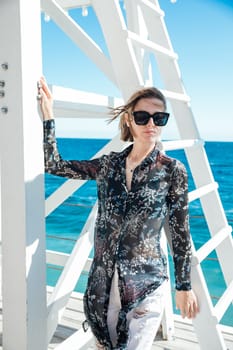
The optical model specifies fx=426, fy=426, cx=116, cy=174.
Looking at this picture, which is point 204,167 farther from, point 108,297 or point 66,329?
point 66,329

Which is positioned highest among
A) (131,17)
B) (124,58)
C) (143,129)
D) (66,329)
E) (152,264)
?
(131,17)

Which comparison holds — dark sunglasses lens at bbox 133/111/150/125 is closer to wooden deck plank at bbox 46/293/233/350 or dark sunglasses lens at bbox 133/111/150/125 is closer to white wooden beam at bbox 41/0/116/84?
white wooden beam at bbox 41/0/116/84

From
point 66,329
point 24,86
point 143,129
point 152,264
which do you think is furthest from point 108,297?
point 66,329

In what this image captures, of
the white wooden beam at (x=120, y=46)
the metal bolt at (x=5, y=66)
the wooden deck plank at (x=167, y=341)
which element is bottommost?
the wooden deck plank at (x=167, y=341)

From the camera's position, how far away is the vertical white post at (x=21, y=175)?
4.17 ft

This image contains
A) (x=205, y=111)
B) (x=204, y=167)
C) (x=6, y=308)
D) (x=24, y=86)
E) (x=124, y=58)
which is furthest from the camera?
(x=205, y=111)

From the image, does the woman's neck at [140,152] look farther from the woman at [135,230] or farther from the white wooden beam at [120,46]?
the white wooden beam at [120,46]

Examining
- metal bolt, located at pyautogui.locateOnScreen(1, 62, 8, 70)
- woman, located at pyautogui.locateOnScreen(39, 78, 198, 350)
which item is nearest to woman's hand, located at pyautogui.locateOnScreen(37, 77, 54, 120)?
woman, located at pyautogui.locateOnScreen(39, 78, 198, 350)

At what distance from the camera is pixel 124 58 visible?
1.62 m

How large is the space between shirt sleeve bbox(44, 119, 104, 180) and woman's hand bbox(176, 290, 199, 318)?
0.50 meters

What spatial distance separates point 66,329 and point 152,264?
4.10 ft

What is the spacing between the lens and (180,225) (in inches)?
55.4

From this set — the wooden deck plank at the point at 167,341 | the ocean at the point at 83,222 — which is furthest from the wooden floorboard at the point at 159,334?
the ocean at the point at 83,222

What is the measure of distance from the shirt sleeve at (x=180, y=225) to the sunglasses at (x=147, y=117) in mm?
150
